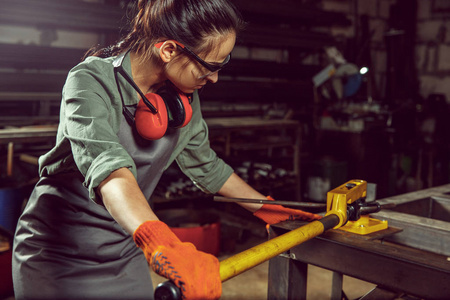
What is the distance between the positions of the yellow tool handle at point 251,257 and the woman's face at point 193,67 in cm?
51

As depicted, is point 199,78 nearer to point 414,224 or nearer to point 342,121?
point 414,224

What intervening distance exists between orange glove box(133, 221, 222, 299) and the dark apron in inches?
23.2

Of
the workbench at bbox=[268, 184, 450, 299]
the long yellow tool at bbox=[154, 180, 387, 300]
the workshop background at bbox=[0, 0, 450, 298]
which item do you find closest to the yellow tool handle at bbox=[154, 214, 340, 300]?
the long yellow tool at bbox=[154, 180, 387, 300]

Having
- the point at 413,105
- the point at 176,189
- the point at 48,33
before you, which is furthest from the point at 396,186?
the point at 48,33

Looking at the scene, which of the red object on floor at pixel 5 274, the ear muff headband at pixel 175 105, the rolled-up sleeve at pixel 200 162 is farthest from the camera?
the red object on floor at pixel 5 274

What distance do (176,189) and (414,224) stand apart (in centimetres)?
257

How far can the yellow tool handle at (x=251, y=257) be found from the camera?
879 mm

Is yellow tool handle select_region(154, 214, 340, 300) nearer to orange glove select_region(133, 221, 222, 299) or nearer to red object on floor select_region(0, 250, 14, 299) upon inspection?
orange glove select_region(133, 221, 222, 299)

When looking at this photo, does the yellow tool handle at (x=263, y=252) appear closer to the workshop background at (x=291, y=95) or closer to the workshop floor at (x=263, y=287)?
the workshop background at (x=291, y=95)

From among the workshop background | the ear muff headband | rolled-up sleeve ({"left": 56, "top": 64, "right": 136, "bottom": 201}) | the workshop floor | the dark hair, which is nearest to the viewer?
rolled-up sleeve ({"left": 56, "top": 64, "right": 136, "bottom": 201})

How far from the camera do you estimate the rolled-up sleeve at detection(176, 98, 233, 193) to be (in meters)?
1.71

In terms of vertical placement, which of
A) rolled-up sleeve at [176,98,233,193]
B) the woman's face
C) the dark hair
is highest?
the dark hair

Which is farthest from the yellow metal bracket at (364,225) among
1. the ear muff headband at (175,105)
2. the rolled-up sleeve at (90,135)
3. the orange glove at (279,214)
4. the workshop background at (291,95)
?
the workshop background at (291,95)

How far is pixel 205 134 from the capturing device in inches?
69.2
